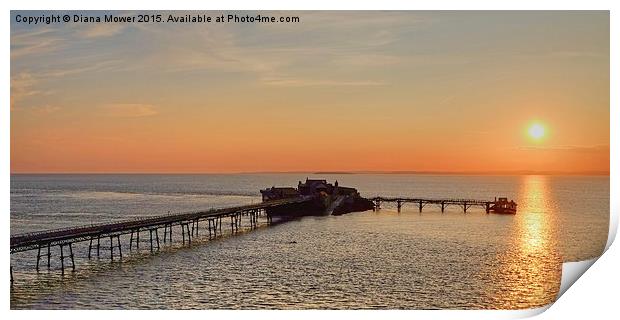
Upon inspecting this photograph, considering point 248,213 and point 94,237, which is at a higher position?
point 94,237

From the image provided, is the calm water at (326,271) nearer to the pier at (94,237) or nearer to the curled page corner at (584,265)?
the pier at (94,237)

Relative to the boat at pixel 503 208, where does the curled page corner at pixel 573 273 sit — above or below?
above

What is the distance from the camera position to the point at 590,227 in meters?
79.1

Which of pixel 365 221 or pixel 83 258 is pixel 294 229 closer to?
pixel 365 221

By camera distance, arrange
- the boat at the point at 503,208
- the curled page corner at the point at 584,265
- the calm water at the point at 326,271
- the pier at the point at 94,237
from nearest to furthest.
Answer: the curled page corner at the point at 584,265 → the calm water at the point at 326,271 → the pier at the point at 94,237 → the boat at the point at 503,208

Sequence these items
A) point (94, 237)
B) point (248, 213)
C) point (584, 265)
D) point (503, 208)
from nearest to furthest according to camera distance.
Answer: point (584, 265) → point (94, 237) → point (248, 213) → point (503, 208)

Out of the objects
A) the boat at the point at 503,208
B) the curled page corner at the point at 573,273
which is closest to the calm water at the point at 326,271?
the curled page corner at the point at 573,273

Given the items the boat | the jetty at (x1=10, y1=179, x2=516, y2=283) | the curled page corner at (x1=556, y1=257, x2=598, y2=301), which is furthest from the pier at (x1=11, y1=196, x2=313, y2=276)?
the boat

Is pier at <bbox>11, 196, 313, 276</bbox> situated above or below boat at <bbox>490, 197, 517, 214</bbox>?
above

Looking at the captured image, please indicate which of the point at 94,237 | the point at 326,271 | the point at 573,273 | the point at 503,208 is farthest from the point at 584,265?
the point at 503,208

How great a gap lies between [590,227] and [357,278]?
49899 mm

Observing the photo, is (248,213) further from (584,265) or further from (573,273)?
(584,265)

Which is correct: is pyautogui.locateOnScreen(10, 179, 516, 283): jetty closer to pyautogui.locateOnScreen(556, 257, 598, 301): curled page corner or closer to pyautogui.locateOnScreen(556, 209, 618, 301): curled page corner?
pyautogui.locateOnScreen(556, 257, 598, 301): curled page corner
